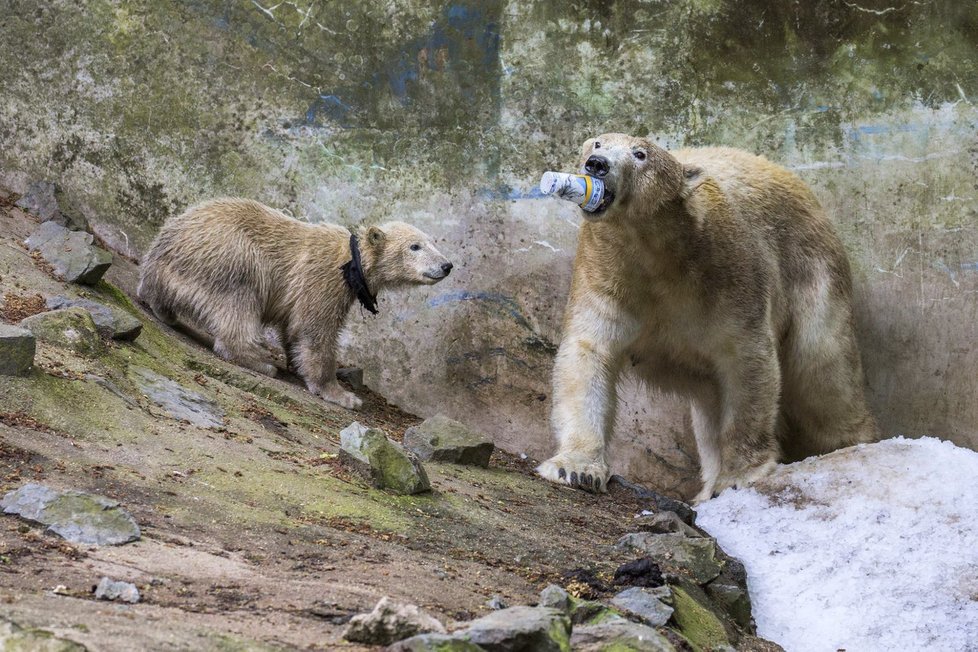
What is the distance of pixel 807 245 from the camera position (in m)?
7.21

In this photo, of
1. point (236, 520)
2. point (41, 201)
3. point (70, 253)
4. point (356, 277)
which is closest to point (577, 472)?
point (356, 277)

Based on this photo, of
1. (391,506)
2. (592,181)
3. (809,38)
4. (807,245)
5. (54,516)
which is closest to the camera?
(54,516)

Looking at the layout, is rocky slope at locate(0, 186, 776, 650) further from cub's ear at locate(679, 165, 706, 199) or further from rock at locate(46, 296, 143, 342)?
cub's ear at locate(679, 165, 706, 199)

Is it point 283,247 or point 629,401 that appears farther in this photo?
point 629,401

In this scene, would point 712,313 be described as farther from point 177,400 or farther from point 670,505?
point 177,400

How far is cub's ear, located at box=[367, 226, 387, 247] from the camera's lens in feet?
24.3

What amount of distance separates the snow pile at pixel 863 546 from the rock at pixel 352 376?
97.7 inches

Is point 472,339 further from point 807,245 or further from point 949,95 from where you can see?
point 949,95

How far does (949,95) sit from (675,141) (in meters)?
1.76

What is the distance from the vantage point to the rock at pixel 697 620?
13.6 ft

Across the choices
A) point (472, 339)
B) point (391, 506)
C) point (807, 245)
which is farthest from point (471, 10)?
point (391, 506)

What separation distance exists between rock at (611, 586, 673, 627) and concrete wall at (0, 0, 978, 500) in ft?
12.6

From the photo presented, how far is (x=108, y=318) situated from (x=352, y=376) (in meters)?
2.11

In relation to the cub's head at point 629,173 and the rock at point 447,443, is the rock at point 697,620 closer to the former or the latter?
the rock at point 447,443
